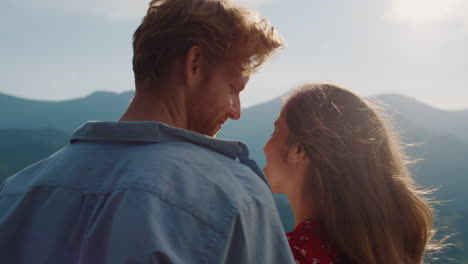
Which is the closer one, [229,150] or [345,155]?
[229,150]

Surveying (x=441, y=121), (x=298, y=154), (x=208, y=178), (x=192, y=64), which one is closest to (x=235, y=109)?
(x=192, y=64)

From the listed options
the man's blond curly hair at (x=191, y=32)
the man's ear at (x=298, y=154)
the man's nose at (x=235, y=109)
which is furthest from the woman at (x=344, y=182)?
the man's blond curly hair at (x=191, y=32)

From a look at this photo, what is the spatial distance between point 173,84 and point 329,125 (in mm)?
1212

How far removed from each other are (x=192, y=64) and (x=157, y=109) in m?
0.25

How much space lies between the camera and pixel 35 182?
126 cm

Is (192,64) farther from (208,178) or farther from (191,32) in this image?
(208,178)

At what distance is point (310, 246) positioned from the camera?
2189mm

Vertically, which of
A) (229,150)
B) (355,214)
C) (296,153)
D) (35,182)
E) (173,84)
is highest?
(173,84)

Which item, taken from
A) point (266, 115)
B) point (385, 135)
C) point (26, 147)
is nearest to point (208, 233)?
point (385, 135)

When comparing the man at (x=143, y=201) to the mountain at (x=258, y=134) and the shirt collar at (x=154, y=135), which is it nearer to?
the shirt collar at (x=154, y=135)

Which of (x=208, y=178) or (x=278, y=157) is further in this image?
(x=278, y=157)

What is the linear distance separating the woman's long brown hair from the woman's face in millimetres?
61

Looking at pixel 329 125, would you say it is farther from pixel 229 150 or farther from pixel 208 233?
pixel 208 233

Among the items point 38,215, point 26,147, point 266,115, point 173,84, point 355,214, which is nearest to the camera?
point 38,215
